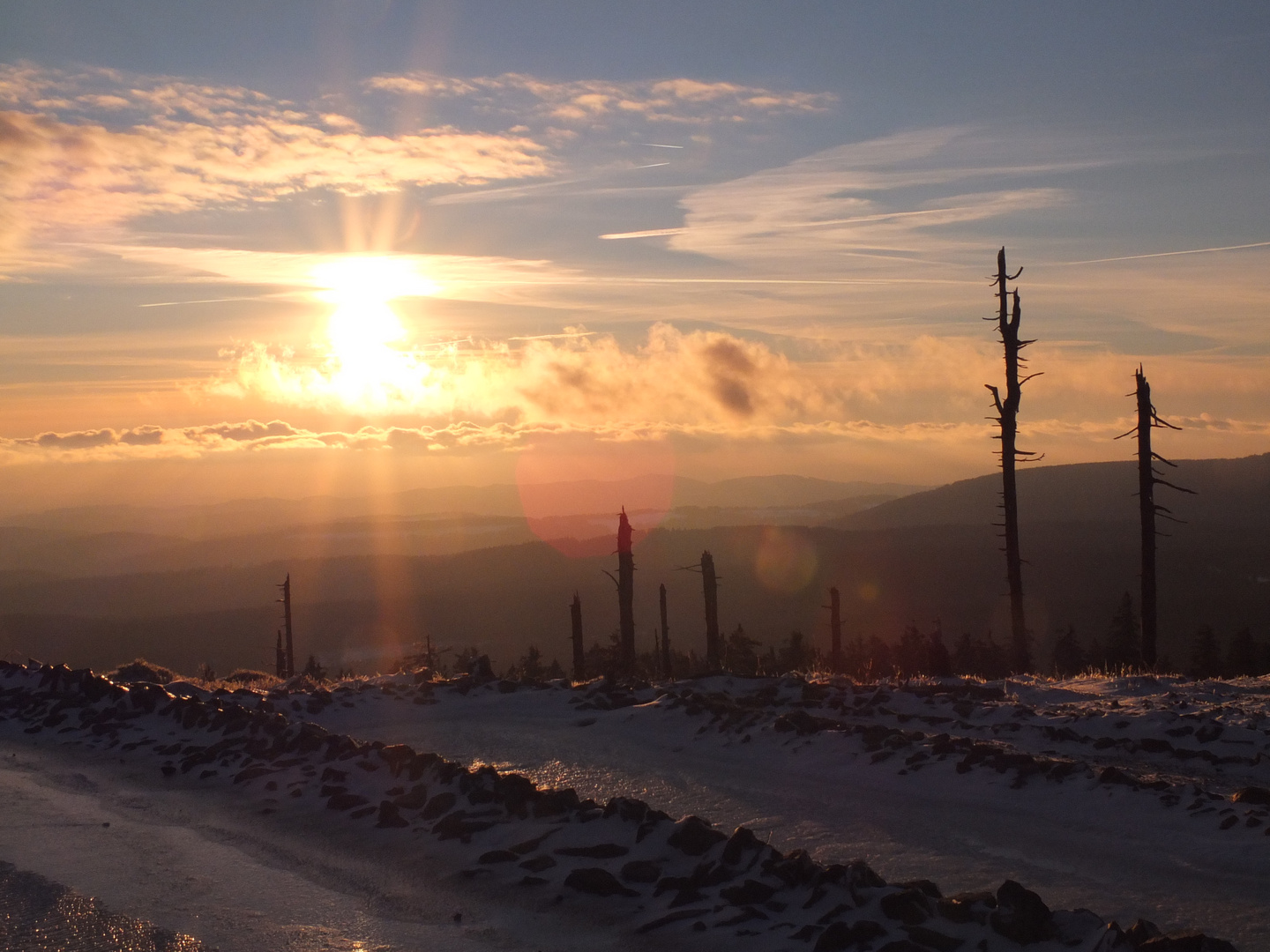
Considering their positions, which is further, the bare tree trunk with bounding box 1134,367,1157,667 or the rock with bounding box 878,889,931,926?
the bare tree trunk with bounding box 1134,367,1157,667

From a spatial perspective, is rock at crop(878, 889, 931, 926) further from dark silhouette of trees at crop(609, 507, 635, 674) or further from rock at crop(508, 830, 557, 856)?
dark silhouette of trees at crop(609, 507, 635, 674)

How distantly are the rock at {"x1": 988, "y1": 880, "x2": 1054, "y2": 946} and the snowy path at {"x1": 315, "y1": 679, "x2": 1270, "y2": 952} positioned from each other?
1.16 metres

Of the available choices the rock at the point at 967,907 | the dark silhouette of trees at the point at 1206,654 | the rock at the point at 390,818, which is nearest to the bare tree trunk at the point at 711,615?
the rock at the point at 390,818

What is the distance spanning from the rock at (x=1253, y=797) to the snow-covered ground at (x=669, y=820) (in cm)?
4

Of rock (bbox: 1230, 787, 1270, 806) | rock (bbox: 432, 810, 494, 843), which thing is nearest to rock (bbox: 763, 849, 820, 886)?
rock (bbox: 432, 810, 494, 843)

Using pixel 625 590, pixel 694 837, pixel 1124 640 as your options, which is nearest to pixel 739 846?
pixel 694 837

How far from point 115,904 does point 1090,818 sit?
8.54m

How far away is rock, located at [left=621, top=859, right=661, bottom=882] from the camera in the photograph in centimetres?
785

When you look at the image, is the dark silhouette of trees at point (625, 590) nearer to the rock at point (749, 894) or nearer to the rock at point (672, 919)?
the rock at point (749, 894)

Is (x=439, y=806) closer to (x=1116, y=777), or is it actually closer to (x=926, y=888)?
(x=926, y=888)

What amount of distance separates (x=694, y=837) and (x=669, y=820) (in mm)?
513

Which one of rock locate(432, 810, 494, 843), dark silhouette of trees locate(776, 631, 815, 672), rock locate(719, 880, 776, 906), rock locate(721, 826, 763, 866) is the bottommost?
dark silhouette of trees locate(776, 631, 815, 672)

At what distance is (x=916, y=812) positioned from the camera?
995 cm

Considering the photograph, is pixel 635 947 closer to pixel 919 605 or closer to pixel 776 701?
pixel 776 701
